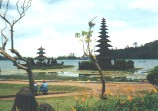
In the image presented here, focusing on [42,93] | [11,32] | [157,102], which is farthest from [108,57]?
[157,102]

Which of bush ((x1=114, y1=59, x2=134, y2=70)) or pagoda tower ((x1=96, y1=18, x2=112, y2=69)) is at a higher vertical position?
pagoda tower ((x1=96, y1=18, x2=112, y2=69))

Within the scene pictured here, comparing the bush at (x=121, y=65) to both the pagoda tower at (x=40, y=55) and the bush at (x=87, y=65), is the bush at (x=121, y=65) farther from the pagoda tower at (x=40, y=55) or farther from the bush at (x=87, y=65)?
the pagoda tower at (x=40, y=55)

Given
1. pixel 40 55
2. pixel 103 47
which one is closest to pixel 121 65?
pixel 103 47

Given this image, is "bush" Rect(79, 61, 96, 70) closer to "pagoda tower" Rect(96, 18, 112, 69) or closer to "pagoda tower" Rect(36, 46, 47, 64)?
"pagoda tower" Rect(96, 18, 112, 69)

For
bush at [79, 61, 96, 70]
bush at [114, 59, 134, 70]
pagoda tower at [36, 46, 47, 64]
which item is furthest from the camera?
pagoda tower at [36, 46, 47, 64]

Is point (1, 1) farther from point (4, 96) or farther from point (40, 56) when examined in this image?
point (40, 56)

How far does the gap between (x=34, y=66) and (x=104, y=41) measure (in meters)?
19.5

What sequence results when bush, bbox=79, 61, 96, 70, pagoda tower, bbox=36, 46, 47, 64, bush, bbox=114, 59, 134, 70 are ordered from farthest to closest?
pagoda tower, bbox=36, 46, 47, 64 < bush, bbox=79, 61, 96, 70 < bush, bbox=114, 59, 134, 70

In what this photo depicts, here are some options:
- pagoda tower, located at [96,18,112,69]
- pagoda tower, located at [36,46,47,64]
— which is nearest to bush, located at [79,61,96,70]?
pagoda tower, located at [96,18,112,69]

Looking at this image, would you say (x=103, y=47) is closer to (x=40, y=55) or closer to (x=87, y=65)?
(x=87, y=65)

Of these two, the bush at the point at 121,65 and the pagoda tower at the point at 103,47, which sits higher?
the pagoda tower at the point at 103,47

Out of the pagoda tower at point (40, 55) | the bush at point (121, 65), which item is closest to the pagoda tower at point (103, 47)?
the bush at point (121, 65)

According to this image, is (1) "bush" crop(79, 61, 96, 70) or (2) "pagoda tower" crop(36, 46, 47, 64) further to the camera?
(2) "pagoda tower" crop(36, 46, 47, 64)

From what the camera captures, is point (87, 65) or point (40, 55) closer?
point (87, 65)
